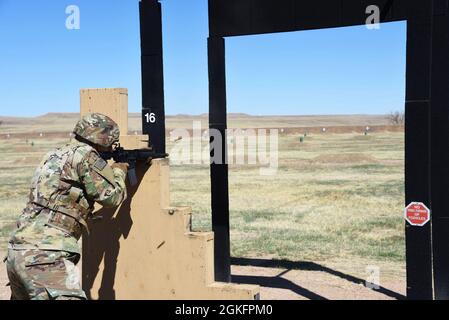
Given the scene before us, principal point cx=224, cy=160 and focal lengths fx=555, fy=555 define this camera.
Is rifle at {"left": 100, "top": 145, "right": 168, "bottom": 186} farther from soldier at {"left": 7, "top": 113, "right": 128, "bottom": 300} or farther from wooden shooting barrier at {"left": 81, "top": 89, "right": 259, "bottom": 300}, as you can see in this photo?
soldier at {"left": 7, "top": 113, "right": 128, "bottom": 300}

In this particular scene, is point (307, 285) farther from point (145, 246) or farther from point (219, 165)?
point (145, 246)

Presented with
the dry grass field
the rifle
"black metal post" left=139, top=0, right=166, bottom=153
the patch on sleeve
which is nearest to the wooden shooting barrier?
the rifle

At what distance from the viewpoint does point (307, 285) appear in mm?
6934

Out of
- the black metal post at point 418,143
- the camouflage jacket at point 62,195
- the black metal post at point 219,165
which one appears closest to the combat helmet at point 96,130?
the camouflage jacket at point 62,195

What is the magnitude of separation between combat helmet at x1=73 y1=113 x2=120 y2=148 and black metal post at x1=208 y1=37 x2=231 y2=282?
230 centimetres

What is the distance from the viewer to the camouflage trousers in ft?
12.6

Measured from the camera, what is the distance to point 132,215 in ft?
16.1

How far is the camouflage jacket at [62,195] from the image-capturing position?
402 centimetres

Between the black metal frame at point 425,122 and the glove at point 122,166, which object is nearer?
the glove at point 122,166

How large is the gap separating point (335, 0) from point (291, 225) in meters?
6.45

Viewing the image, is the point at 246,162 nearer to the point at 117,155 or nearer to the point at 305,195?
the point at 305,195

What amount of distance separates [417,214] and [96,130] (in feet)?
10.3

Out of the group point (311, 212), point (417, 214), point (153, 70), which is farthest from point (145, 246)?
point (311, 212)

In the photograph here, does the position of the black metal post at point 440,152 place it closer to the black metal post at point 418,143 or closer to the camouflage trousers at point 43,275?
the black metal post at point 418,143
